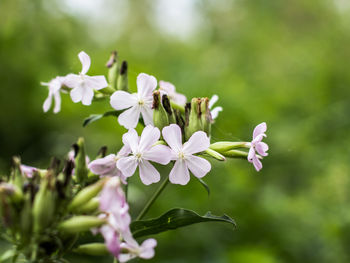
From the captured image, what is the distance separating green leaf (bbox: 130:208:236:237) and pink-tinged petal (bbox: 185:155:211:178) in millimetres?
106

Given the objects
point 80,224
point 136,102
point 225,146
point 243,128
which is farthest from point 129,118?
point 243,128

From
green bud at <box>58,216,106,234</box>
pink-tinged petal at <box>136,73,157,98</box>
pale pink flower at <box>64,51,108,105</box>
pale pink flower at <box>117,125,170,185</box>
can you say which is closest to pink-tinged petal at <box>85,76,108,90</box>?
pale pink flower at <box>64,51,108,105</box>

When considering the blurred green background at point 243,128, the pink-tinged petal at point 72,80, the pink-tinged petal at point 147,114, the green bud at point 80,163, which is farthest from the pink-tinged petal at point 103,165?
the blurred green background at point 243,128

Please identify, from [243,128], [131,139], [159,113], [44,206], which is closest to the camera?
[44,206]

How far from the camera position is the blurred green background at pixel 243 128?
2.60m

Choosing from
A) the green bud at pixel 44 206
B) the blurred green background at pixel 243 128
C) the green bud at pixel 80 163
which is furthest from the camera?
the blurred green background at pixel 243 128

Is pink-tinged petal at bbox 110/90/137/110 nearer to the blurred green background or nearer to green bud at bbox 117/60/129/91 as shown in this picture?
green bud at bbox 117/60/129/91

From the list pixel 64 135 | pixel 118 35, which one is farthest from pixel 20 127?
pixel 118 35

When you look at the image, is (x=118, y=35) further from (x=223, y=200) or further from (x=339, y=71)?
(x=223, y=200)

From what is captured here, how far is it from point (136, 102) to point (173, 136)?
197 mm

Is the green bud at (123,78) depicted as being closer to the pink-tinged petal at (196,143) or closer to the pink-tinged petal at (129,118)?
the pink-tinged petal at (129,118)

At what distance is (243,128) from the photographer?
3395 millimetres

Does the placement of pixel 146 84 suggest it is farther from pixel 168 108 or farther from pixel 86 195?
pixel 86 195

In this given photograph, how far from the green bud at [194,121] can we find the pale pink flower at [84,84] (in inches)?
11.1
